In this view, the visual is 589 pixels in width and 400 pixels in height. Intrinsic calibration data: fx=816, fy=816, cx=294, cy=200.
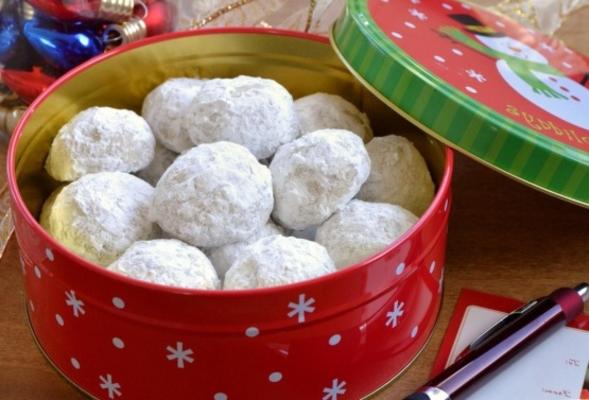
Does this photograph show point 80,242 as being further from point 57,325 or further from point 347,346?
point 347,346

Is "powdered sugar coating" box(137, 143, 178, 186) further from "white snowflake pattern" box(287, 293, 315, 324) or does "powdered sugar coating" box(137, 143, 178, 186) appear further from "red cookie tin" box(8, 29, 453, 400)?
"white snowflake pattern" box(287, 293, 315, 324)

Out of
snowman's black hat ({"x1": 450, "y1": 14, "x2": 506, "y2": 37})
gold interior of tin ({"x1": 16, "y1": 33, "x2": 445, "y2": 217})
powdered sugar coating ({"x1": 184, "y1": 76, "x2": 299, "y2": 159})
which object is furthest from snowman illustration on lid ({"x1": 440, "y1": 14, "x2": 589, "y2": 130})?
powdered sugar coating ({"x1": 184, "y1": 76, "x2": 299, "y2": 159})

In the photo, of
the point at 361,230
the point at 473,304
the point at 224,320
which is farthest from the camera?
the point at 473,304

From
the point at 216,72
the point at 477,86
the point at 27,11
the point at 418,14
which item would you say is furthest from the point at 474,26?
the point at 27,11

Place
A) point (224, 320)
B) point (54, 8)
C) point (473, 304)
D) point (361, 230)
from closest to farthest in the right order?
point (224, 320)
point (361, 230)
point (473, 304)
point (54, 8)

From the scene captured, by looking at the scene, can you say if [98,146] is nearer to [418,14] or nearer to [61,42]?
[61,42]

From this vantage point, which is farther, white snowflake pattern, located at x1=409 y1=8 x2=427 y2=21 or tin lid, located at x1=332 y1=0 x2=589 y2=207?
white snowflake pattern, located at x1=409 y1=8 x2=427 y2=21
